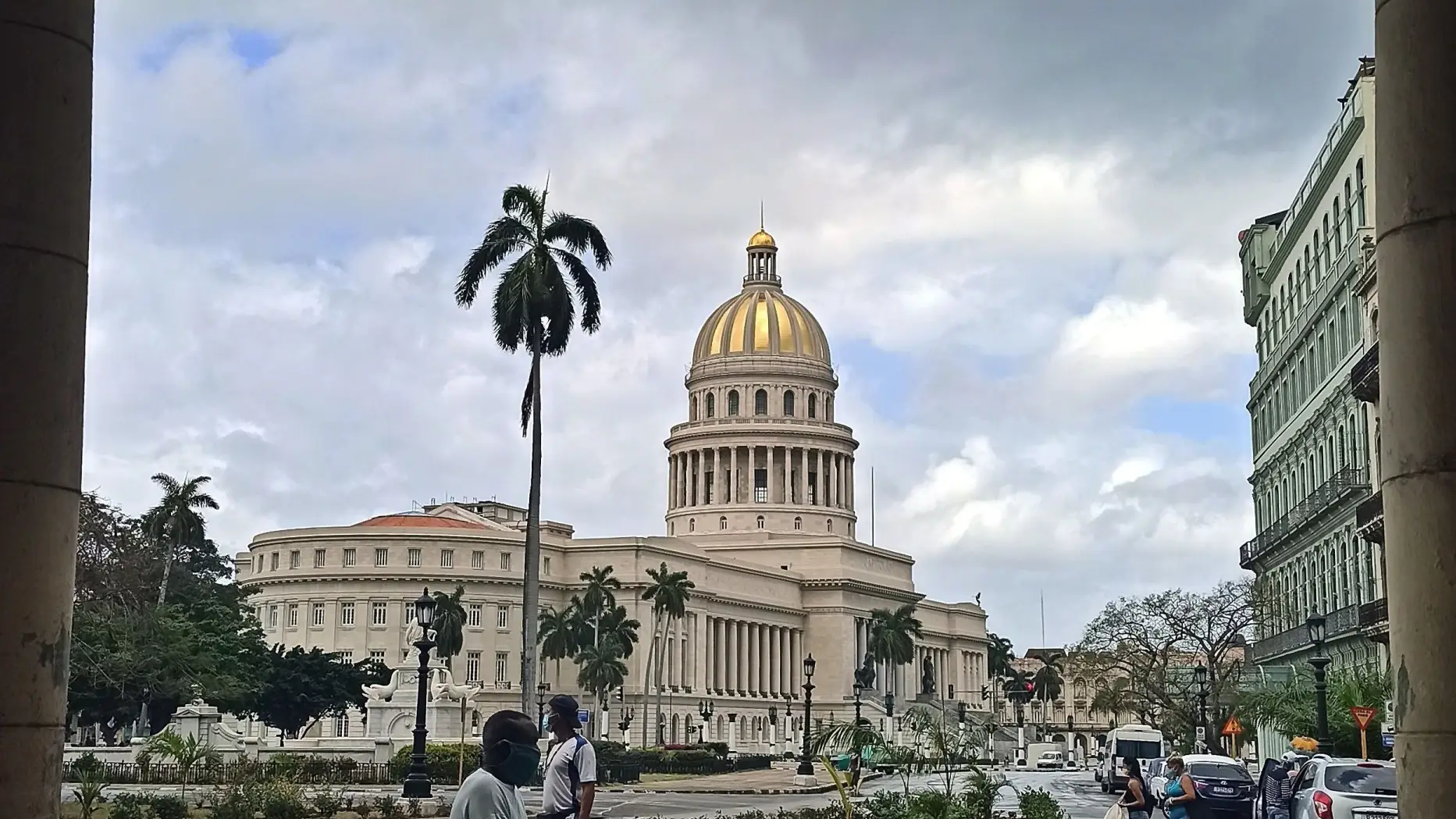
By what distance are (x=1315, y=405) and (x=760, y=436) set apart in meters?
91.2

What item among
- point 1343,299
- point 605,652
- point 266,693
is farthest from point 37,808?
point 605,652

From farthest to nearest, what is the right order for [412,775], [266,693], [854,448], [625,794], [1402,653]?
[854,448], [266,693], [625,794], [412,775], [1402,653]

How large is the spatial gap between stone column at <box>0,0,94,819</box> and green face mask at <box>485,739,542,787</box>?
87.8 inches

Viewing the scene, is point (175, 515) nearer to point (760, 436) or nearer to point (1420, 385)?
point (760, 436)

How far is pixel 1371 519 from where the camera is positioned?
45.0 m

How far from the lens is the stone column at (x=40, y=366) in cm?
823

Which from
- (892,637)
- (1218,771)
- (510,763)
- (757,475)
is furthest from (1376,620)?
(757,475)

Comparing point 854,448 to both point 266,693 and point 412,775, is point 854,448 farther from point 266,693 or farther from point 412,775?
point 412,775

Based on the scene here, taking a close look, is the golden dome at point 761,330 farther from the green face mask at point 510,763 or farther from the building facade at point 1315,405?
the green face mask at point 510,763

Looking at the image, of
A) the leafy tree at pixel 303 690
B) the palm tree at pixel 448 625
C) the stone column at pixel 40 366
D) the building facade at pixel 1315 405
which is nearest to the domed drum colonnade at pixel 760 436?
the palm tree at pixel 448 625

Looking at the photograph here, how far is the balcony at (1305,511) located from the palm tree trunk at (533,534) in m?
24.9

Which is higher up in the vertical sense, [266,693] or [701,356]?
[701,356]

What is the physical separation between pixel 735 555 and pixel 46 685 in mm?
138945

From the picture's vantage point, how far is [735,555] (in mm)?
146750
